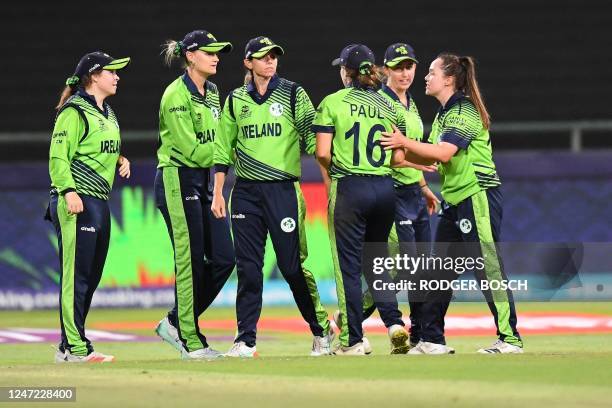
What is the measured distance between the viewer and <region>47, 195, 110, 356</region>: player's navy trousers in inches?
376

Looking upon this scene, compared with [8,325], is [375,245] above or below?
above

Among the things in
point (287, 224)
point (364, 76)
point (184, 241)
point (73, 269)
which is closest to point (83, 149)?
point (73, 269)

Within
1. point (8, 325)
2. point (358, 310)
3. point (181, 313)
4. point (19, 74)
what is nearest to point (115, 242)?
point (8, 325)

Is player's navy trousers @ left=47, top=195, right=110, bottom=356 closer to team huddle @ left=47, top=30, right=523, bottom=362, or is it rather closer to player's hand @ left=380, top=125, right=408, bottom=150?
team huddle @ left=47, top=30, right=523, bottom=362

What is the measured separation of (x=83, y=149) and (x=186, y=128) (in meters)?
0.75

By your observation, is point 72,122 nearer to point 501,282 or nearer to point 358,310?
point 358,310

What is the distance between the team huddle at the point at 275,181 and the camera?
9.30 meters

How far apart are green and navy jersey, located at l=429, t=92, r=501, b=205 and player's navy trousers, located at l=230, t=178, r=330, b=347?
1.08 m

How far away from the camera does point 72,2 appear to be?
1817cm

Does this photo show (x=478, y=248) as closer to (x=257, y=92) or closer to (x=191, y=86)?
(x=257, y=92)

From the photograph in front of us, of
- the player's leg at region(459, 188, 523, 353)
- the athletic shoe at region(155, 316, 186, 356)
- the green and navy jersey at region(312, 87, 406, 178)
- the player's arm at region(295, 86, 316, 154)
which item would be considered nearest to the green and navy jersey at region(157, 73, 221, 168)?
the player's arm at region(295, 86, 316, 154)

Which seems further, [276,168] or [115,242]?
[115,242]

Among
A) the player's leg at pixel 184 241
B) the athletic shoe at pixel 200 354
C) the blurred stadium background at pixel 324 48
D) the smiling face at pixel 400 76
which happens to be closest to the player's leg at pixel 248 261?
the athletic shoe at pixel 200 354

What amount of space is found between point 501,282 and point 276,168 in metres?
1.73
